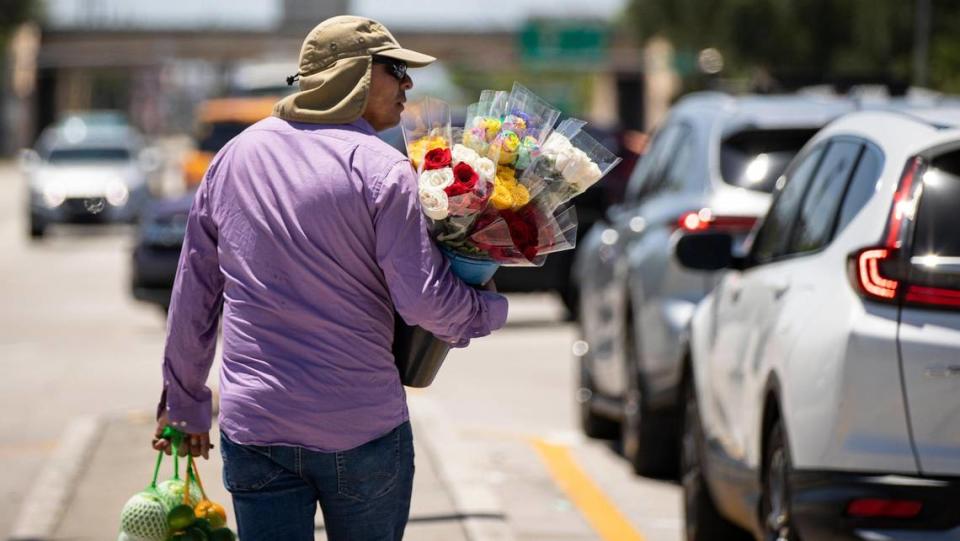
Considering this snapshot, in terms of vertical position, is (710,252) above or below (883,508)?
above

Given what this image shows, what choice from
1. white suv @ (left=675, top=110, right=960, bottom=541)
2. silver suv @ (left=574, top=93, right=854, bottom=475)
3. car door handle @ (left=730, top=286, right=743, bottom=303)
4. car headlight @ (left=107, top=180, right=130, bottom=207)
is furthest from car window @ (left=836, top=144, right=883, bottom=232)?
car headlight @ (left=107, top=180, right=130, bottom=207)

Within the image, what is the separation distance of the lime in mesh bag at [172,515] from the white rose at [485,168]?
1056mm

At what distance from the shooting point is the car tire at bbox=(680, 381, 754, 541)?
757cm

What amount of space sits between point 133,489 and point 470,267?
4656 mm

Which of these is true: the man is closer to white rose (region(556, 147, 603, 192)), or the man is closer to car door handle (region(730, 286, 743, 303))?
white rose (region(556, 147, 603, 192))

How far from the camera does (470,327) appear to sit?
183 inches

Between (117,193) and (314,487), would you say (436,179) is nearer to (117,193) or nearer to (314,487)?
(314,487)

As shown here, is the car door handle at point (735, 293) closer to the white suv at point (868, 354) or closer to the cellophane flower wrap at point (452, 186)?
the white suv at point (868, 354)

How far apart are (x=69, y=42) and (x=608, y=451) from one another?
114 meters

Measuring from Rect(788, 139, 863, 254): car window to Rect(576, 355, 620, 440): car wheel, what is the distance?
472 cm

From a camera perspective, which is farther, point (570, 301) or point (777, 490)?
point (570, 301)

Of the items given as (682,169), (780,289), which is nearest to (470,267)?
(780,289)

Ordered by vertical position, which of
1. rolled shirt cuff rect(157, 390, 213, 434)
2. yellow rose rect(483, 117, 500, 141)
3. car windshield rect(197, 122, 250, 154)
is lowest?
car windshield rect(197, 122, 250, 154)

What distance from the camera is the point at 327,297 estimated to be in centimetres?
454
